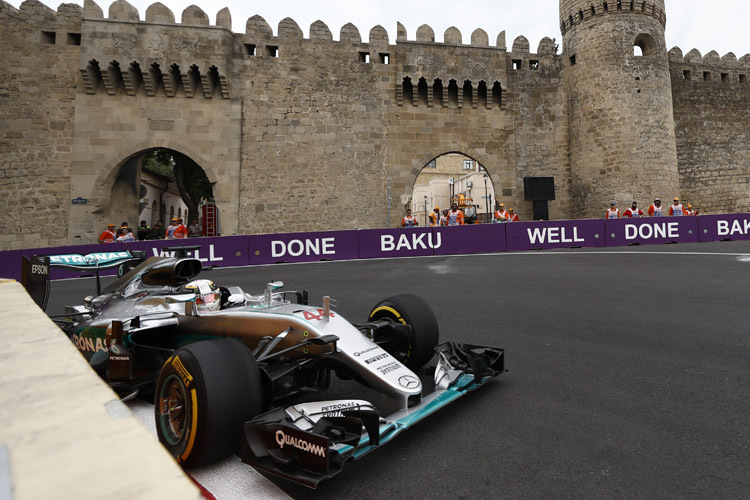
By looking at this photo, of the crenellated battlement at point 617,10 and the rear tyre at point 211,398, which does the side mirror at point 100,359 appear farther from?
the crenellated battlement at point 617,10

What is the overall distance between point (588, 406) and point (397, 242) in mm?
11863

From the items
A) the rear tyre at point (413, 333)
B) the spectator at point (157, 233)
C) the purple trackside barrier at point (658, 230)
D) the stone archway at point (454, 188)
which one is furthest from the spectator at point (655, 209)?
the spectator at point (157, 233)

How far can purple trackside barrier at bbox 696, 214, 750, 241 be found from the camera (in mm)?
15078

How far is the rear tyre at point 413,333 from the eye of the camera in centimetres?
341

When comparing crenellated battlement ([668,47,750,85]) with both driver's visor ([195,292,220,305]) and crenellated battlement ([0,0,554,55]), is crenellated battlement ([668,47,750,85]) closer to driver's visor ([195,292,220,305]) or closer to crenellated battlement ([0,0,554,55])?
crenellated battlement ([0,0,554,55])

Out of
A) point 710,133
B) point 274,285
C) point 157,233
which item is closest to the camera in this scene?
point 274,285

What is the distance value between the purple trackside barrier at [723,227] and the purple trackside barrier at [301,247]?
12104mm

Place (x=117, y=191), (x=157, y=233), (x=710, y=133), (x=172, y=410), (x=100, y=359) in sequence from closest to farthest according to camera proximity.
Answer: (x=172, y=410) < (x=100, y=359) < (x=117, y=191) < (x=710, y=133) < (x=157, y=233)

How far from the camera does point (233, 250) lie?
1413 centimetres

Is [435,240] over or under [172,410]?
over

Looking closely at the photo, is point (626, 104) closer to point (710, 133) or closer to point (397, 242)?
point (710, 133)

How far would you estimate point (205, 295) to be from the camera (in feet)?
12.0

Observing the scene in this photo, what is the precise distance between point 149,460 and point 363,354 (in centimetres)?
192

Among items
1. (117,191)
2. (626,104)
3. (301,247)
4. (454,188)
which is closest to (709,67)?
(626,104)
